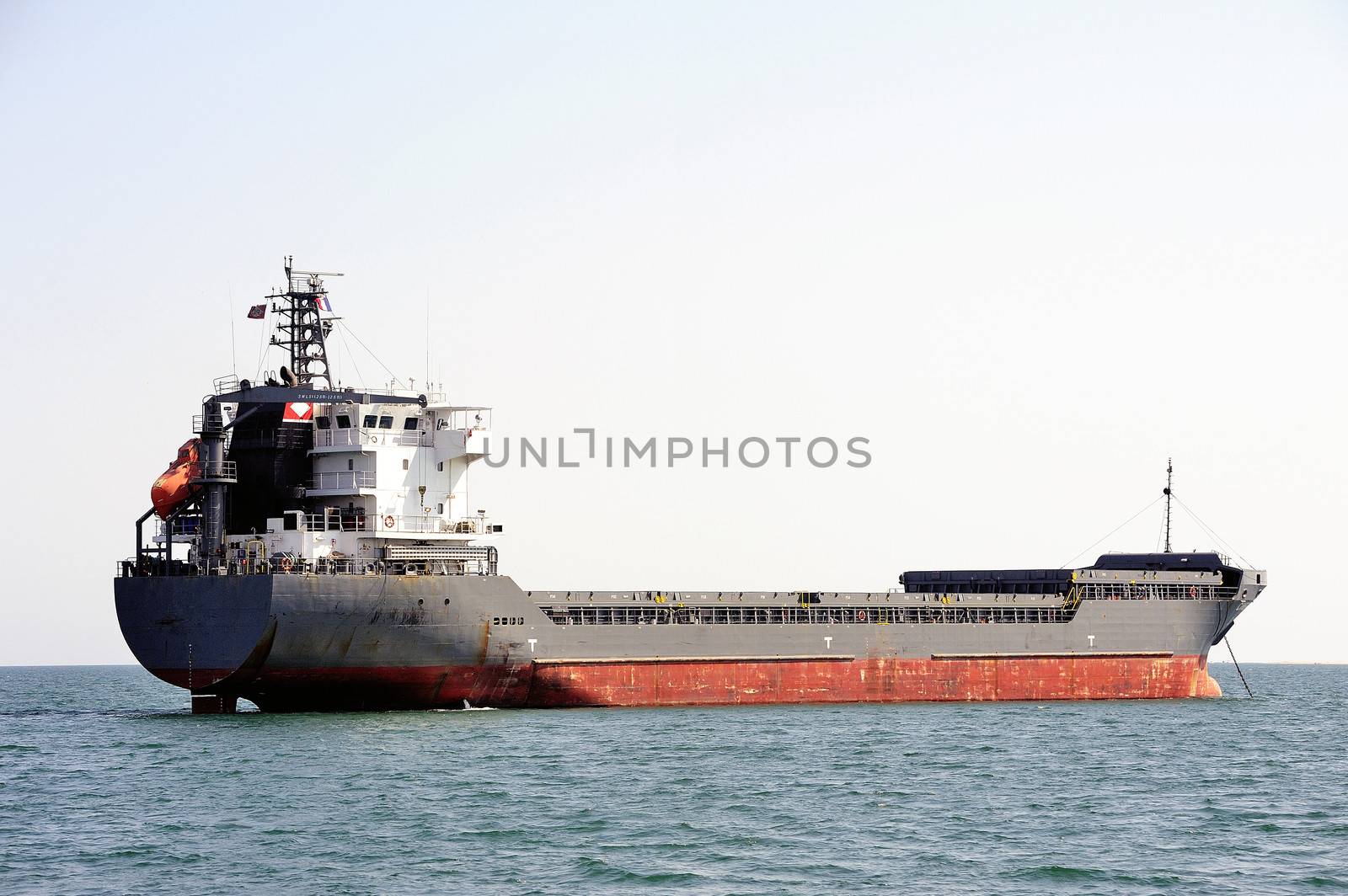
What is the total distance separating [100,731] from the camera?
4062 centimetres

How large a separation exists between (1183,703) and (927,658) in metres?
10.1

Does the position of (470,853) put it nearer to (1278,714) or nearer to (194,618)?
(194,618)

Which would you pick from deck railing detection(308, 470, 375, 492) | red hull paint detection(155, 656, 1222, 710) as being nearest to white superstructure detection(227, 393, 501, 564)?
deck railing detection(308, 470, 375, 492)

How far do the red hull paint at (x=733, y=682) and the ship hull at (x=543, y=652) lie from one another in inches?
1.9

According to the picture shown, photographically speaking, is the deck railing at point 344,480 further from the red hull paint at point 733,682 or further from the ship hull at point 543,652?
the red hull paint at point 733,682

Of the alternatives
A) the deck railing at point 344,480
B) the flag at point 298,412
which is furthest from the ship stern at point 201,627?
the flag at point 298,412

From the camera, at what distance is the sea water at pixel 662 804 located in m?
23.2

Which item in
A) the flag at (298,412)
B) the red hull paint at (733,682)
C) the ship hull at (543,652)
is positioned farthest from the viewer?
the flag at (298,412)

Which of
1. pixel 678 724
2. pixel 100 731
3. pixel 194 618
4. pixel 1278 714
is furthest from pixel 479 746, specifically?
pixel 1278 714

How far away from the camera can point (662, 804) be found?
28734 mm

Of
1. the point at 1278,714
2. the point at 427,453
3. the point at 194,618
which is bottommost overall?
the point at 1278,714

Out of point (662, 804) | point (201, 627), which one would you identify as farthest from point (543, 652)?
point (662, 804)

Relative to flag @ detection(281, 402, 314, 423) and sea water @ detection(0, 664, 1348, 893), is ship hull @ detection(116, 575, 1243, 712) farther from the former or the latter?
flag @ detection(281, 402, 314, 423)

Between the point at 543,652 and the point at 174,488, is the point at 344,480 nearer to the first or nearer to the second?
the point at 174,488
